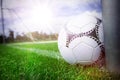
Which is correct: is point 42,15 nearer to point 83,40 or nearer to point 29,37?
point 29,37

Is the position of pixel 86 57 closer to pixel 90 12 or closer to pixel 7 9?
pixel 90 12

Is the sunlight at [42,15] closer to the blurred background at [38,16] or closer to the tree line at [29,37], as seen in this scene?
the blurred background at [38,16]

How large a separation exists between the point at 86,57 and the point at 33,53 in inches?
24.6

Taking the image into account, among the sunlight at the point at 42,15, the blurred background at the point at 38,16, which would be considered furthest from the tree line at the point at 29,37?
the sunlight at the point at 42,15

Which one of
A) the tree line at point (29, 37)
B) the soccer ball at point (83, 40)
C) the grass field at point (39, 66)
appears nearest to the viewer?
the soccer ball at point (83, 40)

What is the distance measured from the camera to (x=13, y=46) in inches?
124

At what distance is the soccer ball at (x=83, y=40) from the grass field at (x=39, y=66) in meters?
0.13

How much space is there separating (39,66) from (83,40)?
0.57 m

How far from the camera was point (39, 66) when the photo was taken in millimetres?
3029

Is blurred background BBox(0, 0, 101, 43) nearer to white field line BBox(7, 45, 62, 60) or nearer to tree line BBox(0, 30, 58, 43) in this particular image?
tree line BBox(0, 30, 58, 43)

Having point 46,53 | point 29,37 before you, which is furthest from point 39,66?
point 29,37

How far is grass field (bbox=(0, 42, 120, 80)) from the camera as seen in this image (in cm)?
294

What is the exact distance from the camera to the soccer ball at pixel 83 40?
2822mm

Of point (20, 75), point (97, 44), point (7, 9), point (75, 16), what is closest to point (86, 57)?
point (97, 44)
